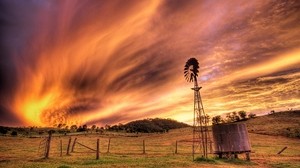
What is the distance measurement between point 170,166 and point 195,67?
1677cm

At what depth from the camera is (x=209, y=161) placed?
31.6m

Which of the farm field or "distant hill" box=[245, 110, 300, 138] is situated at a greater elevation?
"distant hill" box=[245, 110, 300, 138]

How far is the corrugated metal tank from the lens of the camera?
36.7m

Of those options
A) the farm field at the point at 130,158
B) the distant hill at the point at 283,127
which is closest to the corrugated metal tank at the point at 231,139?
Answer: the farm field at the point at 130,158

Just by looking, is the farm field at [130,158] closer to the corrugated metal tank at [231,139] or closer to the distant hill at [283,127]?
the corrugated metal tank at [231,139]

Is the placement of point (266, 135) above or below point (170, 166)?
above

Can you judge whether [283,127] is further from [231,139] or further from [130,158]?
[130,158]

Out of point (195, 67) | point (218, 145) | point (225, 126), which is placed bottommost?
point (218, 145)

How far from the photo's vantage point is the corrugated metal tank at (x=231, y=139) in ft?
120

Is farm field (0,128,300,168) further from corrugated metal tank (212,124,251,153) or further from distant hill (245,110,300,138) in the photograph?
distant hill (245,110,300,138)

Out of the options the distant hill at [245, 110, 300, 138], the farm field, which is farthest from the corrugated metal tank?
the distant hill at [245, 110, 300, 138]

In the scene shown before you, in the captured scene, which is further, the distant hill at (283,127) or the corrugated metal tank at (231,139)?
the distant hill at (283,127)

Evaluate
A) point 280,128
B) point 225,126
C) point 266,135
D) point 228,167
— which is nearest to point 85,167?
point 228,167

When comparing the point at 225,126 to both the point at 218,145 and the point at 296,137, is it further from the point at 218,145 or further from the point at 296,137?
the point at 296,137
